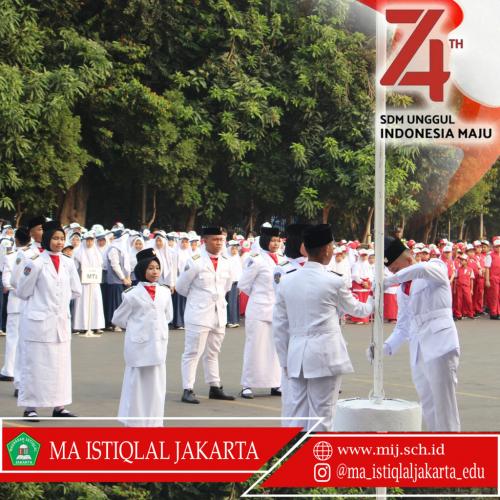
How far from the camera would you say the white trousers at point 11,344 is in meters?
13.0

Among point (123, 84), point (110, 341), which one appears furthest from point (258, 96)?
point (110, 341)

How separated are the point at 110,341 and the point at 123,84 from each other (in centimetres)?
1061

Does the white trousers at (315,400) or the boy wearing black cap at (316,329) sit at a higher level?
the boy wearing black cap at (316,329)

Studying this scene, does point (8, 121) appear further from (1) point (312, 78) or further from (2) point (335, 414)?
(2) point (335, 414)

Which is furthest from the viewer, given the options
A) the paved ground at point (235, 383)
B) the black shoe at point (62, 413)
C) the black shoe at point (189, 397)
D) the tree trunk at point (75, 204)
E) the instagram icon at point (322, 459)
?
the tree trunk at point (75, 204)

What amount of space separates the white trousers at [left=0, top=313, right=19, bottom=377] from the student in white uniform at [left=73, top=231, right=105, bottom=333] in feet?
19.2

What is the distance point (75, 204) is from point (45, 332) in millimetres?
18646

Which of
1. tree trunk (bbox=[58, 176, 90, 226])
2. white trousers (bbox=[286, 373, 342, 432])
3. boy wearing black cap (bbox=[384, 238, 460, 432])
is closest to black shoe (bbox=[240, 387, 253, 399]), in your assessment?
boy wearing black cap (bbox=[384, 238, 460, 432])

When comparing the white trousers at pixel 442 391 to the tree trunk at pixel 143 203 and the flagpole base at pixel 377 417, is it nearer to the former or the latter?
the flagpole base at pixel 377 417

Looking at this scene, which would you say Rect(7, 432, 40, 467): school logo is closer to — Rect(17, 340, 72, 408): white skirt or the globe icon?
the globe icon

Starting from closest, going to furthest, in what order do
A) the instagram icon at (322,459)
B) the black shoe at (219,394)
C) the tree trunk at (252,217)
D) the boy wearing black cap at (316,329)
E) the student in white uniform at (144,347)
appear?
the instagram icon at (322,459) → the boy wearing black cap at (316,329) → the student in white uniform at (144,347) → the black shoe at (219,394) → the tree trunk at (252,217)

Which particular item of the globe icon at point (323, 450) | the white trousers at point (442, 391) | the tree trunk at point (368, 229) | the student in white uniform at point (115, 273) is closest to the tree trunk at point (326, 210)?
the tree trunk at point (368, 229)

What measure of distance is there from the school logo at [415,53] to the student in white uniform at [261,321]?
16.0 feet

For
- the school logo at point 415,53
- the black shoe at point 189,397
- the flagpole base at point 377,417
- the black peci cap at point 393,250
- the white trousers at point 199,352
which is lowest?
the black shoe at point 189,397
